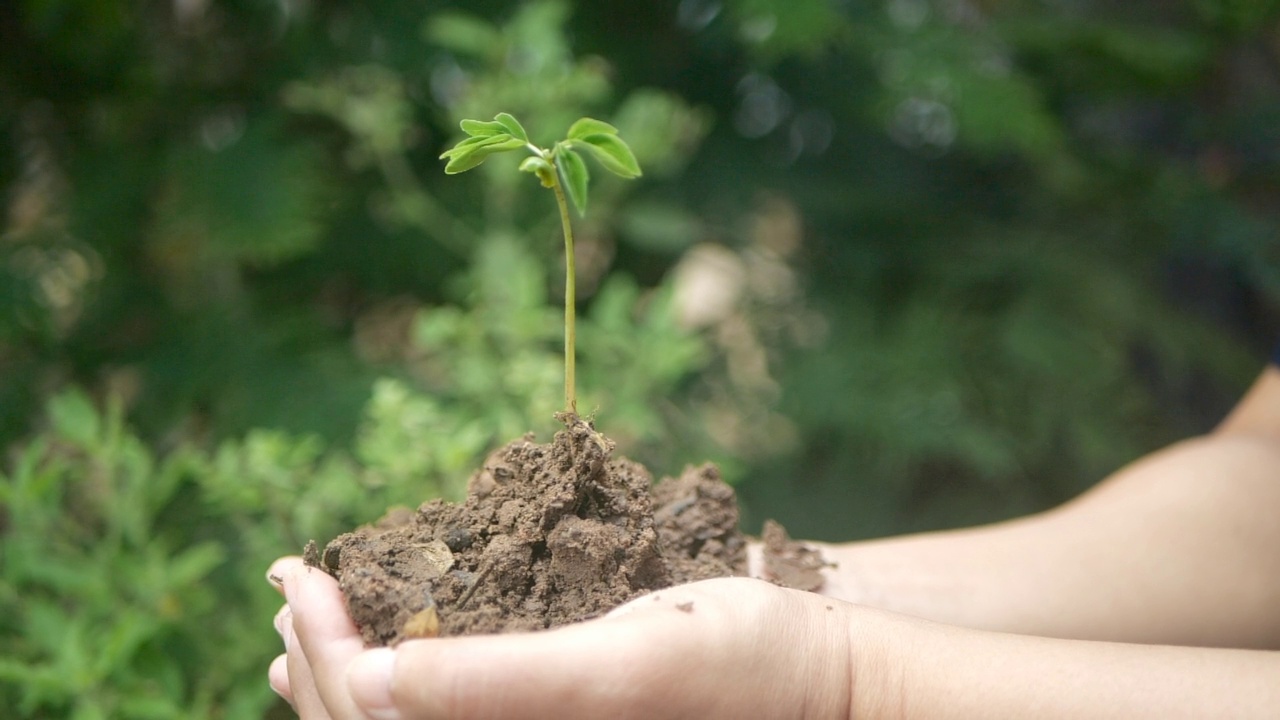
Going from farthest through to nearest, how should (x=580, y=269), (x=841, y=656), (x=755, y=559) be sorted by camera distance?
1. (x=580, y=269)
2. (x=755, y=559)
3. (x=841, y=656)

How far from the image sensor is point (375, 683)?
52cm

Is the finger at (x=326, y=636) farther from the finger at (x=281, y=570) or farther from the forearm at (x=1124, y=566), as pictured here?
the forearm at (x=1124, y=566)

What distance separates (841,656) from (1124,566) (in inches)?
19.5

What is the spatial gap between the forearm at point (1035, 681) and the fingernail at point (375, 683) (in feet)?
0.97

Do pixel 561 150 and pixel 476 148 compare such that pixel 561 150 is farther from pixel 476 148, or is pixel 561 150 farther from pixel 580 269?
pixel 580 269

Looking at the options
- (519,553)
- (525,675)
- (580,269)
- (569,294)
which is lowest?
(525,675)

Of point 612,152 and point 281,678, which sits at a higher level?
point 612,152

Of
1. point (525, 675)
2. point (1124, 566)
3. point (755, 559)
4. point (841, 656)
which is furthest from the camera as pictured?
point (1124, 566)

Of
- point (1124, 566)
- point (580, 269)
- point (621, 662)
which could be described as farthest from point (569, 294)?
point (580, 269)

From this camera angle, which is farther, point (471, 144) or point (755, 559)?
point (755, 559)

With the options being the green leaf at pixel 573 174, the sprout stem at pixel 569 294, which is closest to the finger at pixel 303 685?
the sprout stem at pixel 569 294

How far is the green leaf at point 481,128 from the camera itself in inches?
23.9

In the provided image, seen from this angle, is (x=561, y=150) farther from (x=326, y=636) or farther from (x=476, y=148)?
(x=326, y=636)

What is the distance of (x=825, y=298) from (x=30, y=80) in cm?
129
